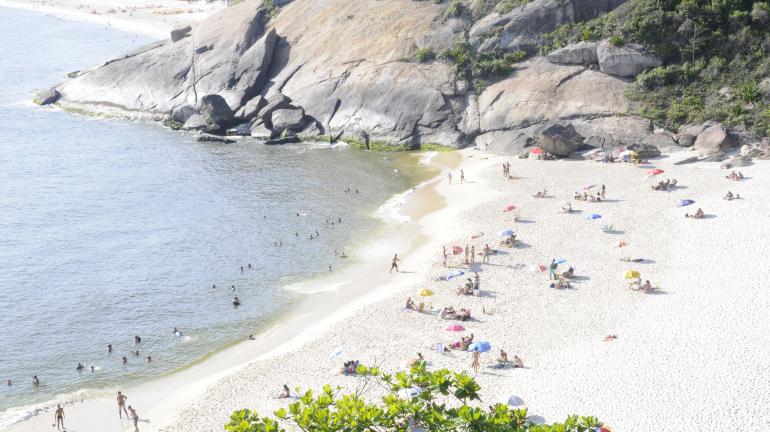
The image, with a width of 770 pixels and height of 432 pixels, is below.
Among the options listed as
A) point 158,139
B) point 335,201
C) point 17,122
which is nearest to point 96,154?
point 158,139

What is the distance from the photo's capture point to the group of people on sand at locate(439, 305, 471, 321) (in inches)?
1537

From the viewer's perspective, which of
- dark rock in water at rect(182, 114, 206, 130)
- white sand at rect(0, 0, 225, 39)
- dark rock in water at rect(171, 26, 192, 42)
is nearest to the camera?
dark rock in water at rect(182, 114, 206, 130)

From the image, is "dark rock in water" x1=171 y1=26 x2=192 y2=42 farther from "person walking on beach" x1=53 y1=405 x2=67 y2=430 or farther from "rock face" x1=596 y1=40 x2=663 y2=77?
"person walking on beach" x1=53 y1=405 x2=67 y2=430

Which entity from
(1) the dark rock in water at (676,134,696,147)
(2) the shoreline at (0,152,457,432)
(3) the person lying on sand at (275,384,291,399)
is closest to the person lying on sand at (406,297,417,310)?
(2) the shoreline at (0,152,457,432)

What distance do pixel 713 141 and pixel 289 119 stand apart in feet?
135

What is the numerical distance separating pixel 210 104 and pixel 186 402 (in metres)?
52.9

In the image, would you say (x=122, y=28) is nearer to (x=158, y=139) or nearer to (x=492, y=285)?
(x=158, y=139)

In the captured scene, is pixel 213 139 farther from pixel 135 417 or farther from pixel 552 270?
pixel 135 417

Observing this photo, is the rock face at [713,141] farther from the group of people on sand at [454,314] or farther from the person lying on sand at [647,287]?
the group of people on sand at [454,314]

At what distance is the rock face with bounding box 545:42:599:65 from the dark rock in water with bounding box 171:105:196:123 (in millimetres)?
40889

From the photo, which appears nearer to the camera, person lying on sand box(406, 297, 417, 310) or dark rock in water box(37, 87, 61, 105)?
person lying on sand box(406, 297, 417, 310)

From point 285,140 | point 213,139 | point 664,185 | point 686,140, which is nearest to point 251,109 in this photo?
point 213,139

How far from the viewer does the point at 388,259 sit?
49156 mm

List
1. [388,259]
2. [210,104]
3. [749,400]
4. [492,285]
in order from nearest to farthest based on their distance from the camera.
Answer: [749,400] < [492,285] < [388,259] < [210,104]
